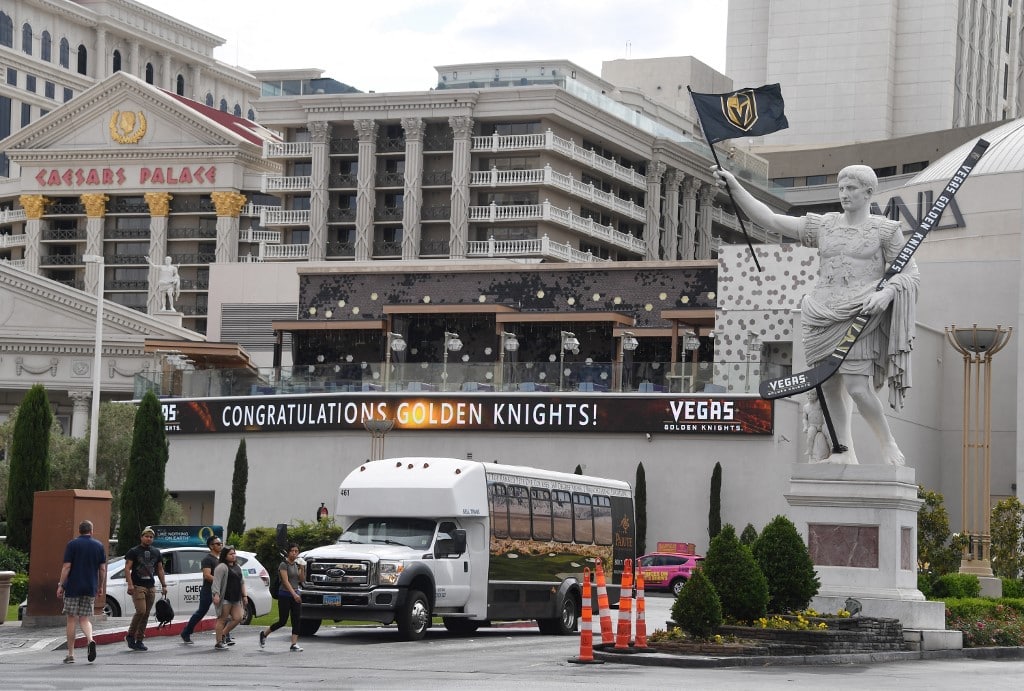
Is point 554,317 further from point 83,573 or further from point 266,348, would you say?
point 83,573

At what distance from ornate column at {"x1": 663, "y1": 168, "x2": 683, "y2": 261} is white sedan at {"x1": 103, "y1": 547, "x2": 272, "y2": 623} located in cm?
7116

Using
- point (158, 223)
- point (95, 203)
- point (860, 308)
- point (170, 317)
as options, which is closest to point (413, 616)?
point (860, 308)

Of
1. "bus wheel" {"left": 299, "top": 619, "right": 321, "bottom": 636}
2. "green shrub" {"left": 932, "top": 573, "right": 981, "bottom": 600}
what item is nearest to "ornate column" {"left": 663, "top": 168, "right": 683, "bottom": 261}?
"green shrub" {"left": 932, "top": 573, "right": 981, "bottom": 600}

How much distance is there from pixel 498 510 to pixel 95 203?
83042mm

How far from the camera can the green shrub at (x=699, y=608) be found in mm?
24078

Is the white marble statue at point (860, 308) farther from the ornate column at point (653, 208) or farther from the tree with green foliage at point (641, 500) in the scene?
the ornate column at point (653, 208)

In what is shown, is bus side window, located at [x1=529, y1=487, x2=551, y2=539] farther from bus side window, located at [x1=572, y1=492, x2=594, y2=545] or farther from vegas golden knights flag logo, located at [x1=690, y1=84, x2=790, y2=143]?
vegas golden knights flag logo, located at [x1=690, y1=84, x2=790, y2=143]

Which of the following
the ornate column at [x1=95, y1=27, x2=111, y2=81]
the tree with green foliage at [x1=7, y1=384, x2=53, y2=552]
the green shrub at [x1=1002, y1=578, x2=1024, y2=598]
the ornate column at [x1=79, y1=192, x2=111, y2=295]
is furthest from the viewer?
the ornate column at [x1=95, y1=27, x2=111, y2=81]

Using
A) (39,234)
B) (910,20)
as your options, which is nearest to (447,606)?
(39,234)

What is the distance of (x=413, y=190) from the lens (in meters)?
98.8

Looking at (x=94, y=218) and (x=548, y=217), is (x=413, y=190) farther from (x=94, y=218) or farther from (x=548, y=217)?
(x=94, y=218)

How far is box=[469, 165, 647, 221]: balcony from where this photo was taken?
95312 millimetres

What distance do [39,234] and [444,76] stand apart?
2880 cm

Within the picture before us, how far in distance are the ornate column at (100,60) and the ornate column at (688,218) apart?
51.2m
